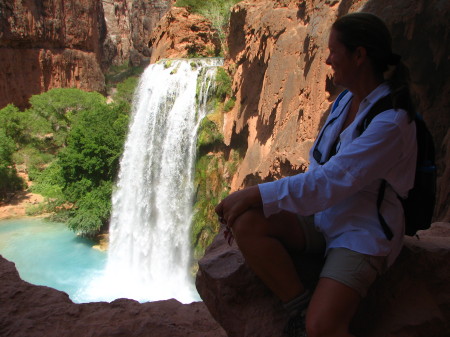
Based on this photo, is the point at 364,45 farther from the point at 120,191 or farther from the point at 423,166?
the point at 120,191

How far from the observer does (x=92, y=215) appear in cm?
1409

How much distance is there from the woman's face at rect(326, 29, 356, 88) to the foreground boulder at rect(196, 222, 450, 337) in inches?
31.5

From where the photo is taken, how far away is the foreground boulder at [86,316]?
1.90 meters

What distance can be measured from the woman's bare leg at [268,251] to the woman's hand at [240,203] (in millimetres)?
24

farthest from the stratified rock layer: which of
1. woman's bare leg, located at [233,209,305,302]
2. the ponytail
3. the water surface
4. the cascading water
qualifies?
woman's bare leg, located at [233,209,305,302]

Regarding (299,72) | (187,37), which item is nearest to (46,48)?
(187,37)

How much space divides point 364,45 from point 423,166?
1.69ft

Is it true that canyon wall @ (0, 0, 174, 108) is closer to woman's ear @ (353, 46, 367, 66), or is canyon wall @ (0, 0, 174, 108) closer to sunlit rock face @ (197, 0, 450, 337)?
sunlit rock face @ (197, 0, 450, 337)

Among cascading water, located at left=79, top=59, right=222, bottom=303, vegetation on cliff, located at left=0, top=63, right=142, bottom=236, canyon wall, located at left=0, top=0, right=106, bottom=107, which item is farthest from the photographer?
canyon wall, located at left=0, top=0, right=106, bottom=107

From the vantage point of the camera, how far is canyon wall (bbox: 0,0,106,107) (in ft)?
64.8

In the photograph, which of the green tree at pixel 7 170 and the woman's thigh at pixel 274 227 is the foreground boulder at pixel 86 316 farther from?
the green tree at pixel 7 170

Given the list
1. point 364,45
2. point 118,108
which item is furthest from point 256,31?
point 118,108

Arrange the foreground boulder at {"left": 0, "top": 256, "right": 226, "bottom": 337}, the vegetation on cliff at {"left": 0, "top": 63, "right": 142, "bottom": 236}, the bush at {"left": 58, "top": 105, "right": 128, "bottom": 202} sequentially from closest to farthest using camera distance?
the foreground boulder at {"left": 0, "top": 256, "right": 226, "bottom": 337}
the vegetation on cliff at {"left": 0, "top": 63, "right": 142, "bottom": 236}
the bush at {"left": 58, "top": 105, "right": 128, "bottom": 202}

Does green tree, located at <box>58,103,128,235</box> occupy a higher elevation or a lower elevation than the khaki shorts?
lower
